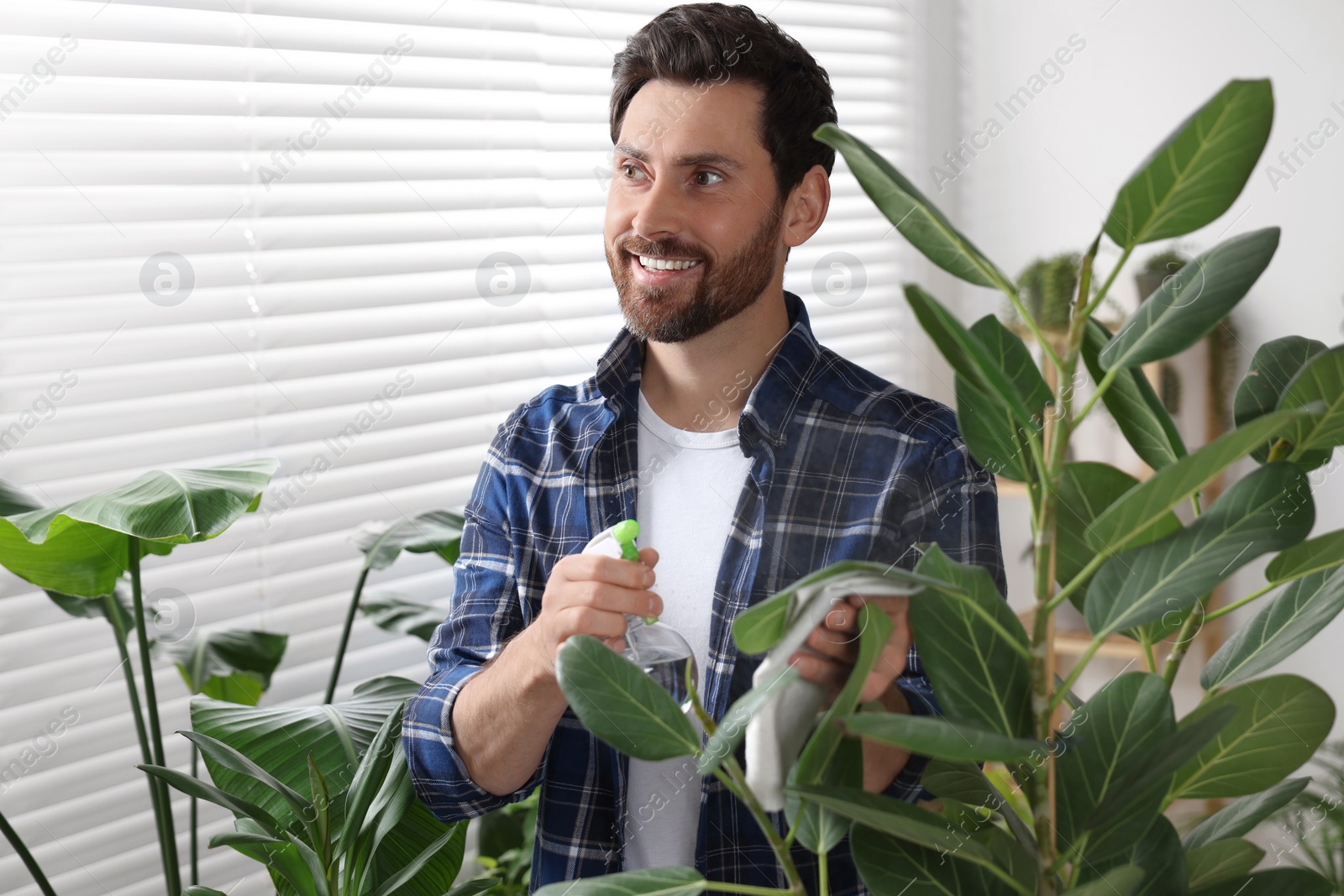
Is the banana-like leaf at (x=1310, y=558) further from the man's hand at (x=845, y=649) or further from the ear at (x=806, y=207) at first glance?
the ear at (x=806, y=207)

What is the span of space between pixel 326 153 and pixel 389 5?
10.8 inches

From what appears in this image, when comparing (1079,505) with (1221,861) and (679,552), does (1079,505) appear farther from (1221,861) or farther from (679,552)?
(679,552)

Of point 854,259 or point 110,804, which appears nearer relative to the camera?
point 110,804

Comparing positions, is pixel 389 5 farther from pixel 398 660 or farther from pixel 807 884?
pixel 807 884

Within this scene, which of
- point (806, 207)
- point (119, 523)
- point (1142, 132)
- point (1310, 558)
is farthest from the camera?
point (1142, 132)

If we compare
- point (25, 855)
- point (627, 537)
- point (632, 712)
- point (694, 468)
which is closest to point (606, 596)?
point (627, 537)

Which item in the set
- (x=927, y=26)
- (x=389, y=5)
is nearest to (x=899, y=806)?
(x=389, y=5)

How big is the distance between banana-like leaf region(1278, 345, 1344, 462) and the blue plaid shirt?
22.8 inches

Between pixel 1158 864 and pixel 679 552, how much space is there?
758 millimetres

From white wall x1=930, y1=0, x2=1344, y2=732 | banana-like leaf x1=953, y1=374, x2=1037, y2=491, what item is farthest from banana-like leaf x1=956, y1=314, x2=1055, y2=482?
white wall x1=930, y1=0, x2=1344, y2=732

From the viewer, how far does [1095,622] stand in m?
0.49

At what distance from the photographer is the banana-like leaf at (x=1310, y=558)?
1.70ft

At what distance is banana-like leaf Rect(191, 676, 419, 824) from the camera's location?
1106mm

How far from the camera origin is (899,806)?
1.54ft
